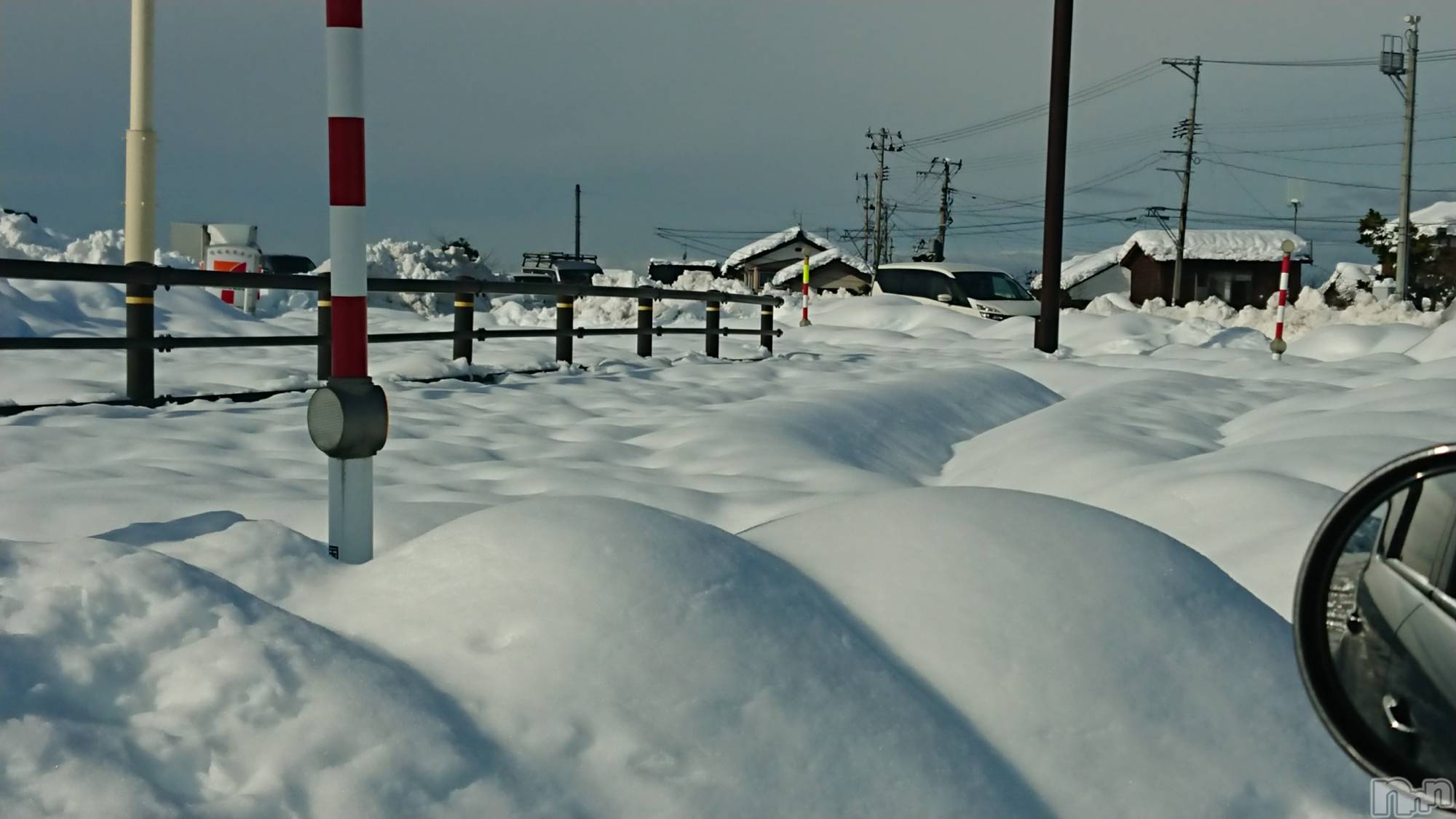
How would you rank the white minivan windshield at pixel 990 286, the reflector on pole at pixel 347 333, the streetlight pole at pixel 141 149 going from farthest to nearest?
the white minivan windshield at pixel 990 286 < the streetlight pole at pixel 141 149 < the reflector on pole at pixel 347 333

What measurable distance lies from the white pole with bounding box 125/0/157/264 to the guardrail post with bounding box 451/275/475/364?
12.0 feet

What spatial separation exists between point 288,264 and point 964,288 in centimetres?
1731

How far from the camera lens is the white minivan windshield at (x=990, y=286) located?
23.5 m

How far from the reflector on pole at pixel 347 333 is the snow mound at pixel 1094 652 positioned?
1.06 metres

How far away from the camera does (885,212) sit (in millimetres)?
83438

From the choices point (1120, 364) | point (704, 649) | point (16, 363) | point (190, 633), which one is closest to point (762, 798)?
point (704, 649)

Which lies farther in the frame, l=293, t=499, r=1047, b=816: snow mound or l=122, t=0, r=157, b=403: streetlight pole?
l=122, t=0, r=157, b=403: streetlight pole

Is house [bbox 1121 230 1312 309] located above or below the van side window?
above

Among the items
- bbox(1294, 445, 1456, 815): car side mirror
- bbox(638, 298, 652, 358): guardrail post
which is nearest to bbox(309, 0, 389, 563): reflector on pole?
bbox(1294, 445, 1456, 815): car side mirror

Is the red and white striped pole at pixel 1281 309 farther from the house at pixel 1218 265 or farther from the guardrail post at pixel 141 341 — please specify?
the house at pixel 1218 265

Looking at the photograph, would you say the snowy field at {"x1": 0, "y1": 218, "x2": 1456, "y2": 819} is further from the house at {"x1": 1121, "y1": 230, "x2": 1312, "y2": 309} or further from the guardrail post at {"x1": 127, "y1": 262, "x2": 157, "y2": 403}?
the house at {"x1": 1121, "y1": 230, "x2": 1312, "y2": 309}

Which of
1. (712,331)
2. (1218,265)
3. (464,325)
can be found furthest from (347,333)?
(1218,265)

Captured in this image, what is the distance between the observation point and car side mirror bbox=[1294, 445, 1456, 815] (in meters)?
1.40

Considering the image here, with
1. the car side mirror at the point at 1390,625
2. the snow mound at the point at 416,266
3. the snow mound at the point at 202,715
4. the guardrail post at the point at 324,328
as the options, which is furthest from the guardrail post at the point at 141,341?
the snow mound at the point at 416,266
